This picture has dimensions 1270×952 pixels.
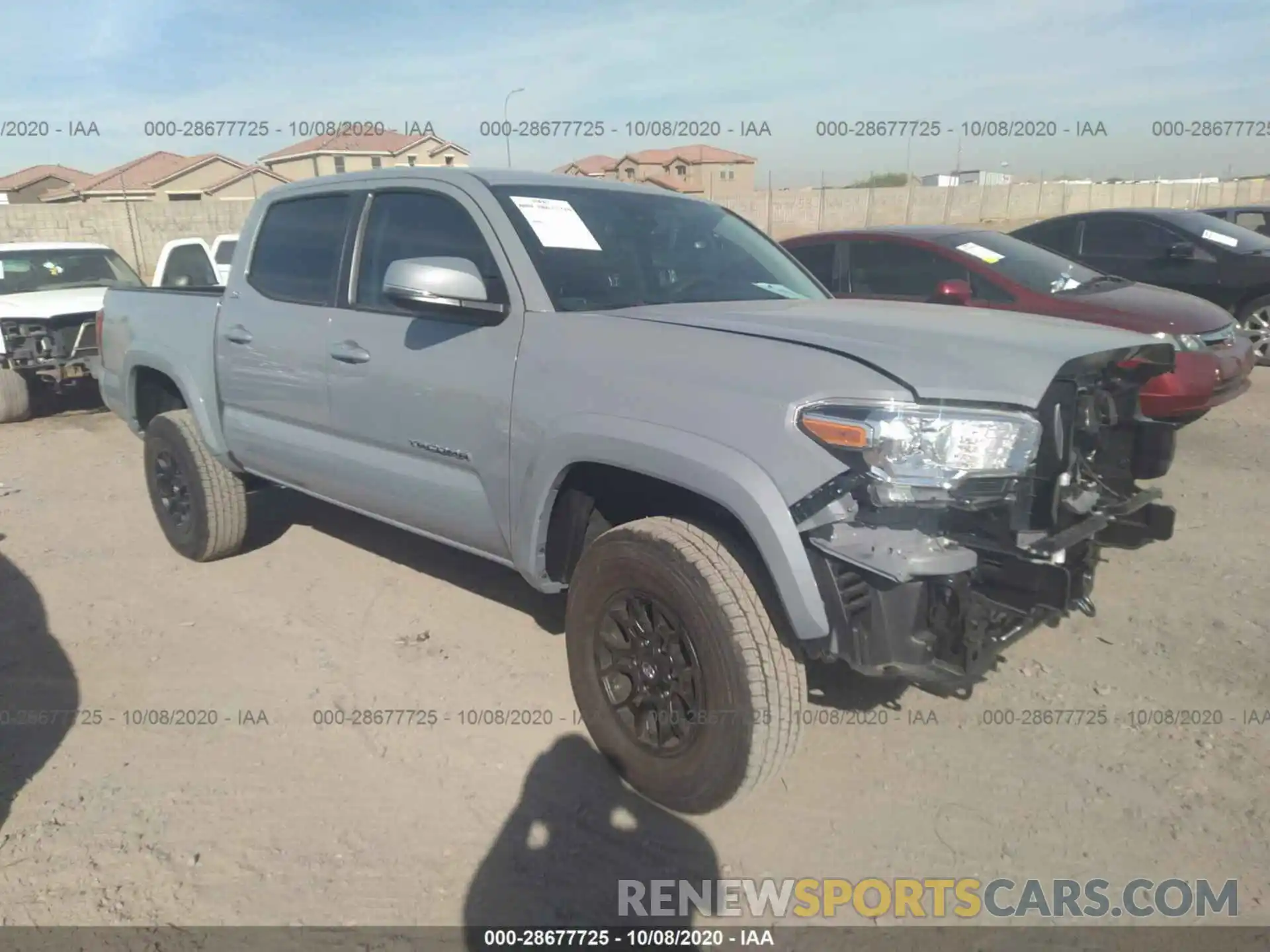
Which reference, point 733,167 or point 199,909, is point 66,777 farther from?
point 733,167

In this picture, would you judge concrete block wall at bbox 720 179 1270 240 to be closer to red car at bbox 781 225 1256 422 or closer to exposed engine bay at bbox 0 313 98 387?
red car at bbox 781 225 1256 422

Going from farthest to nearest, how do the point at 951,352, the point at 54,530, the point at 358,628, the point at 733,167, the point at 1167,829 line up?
the point at 733,167, the point at 54,530, the point at 358,628, the point at 1167,829, the point at 951,352

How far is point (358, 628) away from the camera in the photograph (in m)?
4.12

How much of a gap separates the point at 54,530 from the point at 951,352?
17.3 ft

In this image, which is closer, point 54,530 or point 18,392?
point 54,530

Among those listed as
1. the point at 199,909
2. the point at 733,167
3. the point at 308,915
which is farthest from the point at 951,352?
the point at 733,167

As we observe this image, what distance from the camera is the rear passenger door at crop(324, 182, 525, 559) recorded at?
310cm

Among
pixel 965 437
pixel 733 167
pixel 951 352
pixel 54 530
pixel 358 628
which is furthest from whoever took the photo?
pixel 733 167

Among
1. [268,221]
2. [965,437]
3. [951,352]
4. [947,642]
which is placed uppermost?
[268,221]

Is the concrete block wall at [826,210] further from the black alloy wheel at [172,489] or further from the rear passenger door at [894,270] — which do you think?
the black alloy wheel at [172,489]

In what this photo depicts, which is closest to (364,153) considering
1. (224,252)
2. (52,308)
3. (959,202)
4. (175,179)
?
(175,179)

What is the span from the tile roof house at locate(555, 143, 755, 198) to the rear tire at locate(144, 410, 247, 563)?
36.0 metres

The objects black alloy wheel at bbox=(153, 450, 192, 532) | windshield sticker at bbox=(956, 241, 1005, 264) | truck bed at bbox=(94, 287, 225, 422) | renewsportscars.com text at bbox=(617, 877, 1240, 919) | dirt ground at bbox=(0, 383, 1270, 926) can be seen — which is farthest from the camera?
windshield sticker at bbox=(956, 241, 1005, 264)

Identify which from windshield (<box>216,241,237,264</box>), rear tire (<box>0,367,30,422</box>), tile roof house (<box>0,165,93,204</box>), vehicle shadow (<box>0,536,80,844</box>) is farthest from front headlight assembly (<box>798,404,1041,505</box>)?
tile roof house (<box>0,165,93,204</box>)
